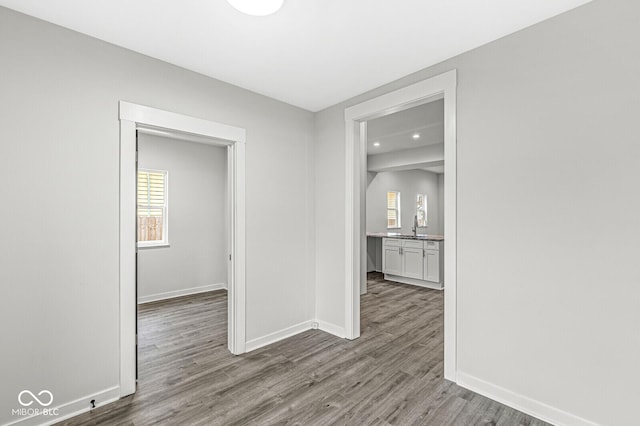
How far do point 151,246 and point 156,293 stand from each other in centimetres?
78

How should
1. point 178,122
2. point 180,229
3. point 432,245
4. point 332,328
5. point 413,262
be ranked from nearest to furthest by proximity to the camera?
point 178,122 → point 332,328 → point 180,229 → point 432,245 → point 413,262

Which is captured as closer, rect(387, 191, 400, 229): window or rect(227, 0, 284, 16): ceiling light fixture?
rect(227, 0, 284, 16): ceiling light fixture

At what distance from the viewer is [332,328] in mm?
3566

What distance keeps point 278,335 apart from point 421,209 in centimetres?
807

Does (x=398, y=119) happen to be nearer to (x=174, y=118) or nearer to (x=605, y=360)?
(x=174, y=118)

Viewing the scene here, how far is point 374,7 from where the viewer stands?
1.92m

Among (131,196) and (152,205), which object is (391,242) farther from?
(131,196)

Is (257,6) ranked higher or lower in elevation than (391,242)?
higher

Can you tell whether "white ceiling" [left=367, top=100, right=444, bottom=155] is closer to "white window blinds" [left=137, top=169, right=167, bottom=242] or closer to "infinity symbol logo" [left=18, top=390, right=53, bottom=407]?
"white window blinds" [left=137, top=169, right=167, bottom=242]

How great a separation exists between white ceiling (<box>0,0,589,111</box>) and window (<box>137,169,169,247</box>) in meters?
2.90

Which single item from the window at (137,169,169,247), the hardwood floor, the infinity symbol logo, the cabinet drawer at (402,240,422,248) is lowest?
the hardwood floor

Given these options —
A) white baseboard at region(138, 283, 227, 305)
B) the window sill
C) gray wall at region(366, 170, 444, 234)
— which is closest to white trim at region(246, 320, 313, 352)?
white baseboard at region(138, 283, 227, 305)

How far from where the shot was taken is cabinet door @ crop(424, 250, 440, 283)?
5.56 metres

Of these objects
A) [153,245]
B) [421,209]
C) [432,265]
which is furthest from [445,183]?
[421,209]
